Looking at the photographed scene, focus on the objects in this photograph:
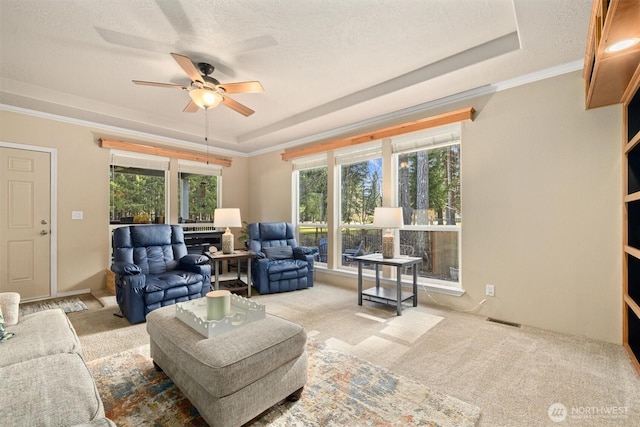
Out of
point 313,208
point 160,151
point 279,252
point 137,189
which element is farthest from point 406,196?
A: point 137,189

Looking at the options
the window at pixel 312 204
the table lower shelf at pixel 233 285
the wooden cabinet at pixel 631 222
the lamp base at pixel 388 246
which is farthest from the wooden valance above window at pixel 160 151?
the wooden cabinet at pixel 631 222

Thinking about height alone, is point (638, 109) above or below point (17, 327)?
above

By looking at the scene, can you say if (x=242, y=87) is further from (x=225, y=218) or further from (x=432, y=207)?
(x=432, y=207)

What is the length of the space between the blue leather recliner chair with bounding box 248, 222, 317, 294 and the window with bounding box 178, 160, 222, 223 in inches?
62.7

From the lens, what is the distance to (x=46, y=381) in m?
1.21

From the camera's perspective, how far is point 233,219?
4.05 m

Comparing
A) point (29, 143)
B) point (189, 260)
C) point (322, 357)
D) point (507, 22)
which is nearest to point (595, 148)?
point (507, 22)

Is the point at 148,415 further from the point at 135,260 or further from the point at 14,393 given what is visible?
the point at 135,260

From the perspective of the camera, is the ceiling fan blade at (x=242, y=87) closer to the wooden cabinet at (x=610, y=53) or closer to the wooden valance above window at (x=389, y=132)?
A: the wooden valance above window at (x=389, y=132)

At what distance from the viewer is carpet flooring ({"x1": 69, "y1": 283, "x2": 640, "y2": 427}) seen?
1.71 m

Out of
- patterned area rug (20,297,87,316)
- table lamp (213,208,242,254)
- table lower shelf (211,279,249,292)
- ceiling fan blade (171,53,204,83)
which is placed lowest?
patterned area rug (20,297,87,316)

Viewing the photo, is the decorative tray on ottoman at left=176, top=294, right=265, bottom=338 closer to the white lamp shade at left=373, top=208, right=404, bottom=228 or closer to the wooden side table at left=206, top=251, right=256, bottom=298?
the wooden side table at left=206, top=251, right=256, bottom=298

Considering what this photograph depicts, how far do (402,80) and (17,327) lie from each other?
378 cm

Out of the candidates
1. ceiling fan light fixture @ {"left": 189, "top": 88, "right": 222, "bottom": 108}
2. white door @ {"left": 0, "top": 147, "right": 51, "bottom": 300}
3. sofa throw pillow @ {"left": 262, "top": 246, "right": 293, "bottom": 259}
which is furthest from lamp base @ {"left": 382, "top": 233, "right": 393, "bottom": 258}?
white door @ {"left": 0, "top": 147, "right": 51, "bottom": 300}
